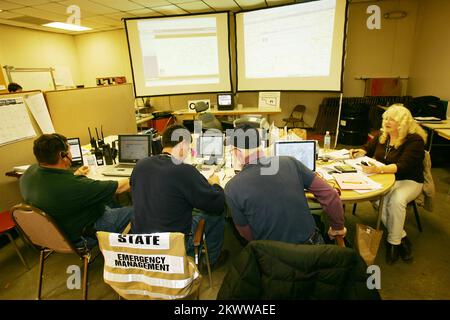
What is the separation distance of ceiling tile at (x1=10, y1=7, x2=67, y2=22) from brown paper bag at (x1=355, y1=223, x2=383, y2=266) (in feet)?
18.8

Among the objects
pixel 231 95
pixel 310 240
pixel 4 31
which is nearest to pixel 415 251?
pixel 310 240


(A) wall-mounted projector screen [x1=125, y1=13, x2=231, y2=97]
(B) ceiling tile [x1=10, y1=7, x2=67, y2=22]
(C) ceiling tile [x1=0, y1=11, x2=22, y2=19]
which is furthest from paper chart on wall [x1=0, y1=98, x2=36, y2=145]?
(C) ceiling tile [x1=0, y1=11, x2=22, y2=19]

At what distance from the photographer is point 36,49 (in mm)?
6105

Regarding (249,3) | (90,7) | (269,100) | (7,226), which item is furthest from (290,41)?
(7,226)

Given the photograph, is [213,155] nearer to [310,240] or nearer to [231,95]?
[310,240]

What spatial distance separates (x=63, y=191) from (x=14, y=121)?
153cm

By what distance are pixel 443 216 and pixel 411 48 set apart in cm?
443

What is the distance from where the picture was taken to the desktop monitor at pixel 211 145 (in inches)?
100

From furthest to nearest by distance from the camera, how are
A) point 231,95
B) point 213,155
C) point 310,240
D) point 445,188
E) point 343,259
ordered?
point 231,95 → point 445,188 → point 213,155 → point 310,240 → point 343,259

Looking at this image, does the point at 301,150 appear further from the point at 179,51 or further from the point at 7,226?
the point at 179,51

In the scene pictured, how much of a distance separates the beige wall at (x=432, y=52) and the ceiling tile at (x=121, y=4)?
5232mm

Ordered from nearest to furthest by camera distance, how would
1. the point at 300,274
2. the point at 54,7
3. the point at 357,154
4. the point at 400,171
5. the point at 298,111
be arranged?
the point at 300,274 < the point at 400,171 < the point at 357,154 < the point at 54,7 < the point at 298,111

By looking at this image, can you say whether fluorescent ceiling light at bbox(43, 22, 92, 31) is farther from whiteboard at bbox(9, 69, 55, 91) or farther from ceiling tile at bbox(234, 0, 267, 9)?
ceiling tile at bbox(234, 0, 267, 9)

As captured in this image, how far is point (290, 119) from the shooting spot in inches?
247
